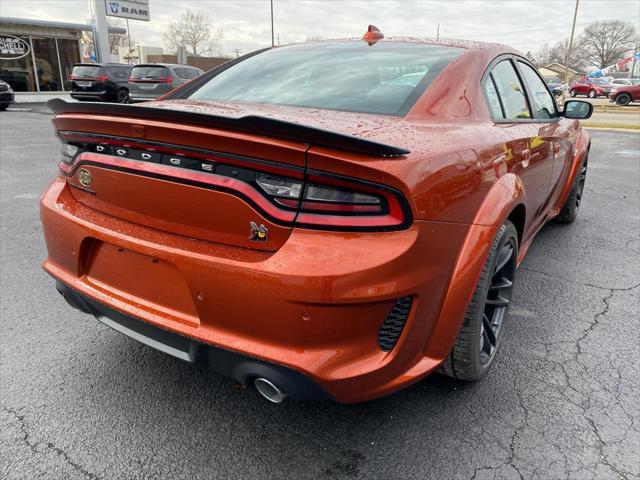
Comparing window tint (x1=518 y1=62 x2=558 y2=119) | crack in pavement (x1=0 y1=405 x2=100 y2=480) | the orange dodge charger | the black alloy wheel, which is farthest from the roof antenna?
crack in pavement (x1=0 y1=405 x2=100 y2=480)

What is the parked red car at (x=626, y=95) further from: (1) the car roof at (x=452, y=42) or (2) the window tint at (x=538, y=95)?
(1) the car roof at (x=452, y=42)

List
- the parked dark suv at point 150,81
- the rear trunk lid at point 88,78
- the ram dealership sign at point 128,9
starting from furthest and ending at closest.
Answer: the ram dealership sign at point 128,9 → the rear trunk lid at point 88,78 → the parked dark suv at point 150,81

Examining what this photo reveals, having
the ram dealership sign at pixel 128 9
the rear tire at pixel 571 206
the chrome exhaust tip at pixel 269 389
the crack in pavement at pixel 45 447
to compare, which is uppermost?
the ram dealership sign at pixel 128 9

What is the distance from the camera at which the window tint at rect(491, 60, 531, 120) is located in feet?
8.70

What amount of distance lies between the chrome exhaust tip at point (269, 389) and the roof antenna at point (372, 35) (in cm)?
206

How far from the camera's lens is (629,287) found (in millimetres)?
3410

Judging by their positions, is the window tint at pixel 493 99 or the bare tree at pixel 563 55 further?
the bare tree at pixel 563 55

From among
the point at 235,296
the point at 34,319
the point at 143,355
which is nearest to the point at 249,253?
the point at 235,296

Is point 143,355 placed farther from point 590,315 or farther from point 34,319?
point 590,315

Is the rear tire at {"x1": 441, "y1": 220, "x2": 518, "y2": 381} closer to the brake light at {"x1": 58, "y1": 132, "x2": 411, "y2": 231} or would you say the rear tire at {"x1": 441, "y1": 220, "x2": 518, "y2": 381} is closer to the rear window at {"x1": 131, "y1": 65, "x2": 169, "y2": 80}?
the brake light at {"x1": 58, "y1": 132, "x2": 411, "y2": 231}

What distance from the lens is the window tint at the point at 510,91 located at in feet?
8.70

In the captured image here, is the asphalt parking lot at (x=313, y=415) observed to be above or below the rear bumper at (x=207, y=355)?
below

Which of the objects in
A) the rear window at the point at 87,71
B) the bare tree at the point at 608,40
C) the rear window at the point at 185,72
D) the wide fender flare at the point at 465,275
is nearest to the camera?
the wide fender flare at the point at 465,275

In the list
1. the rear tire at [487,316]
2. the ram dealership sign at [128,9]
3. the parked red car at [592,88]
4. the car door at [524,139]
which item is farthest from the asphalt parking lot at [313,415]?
the parked red car at [592,88]
